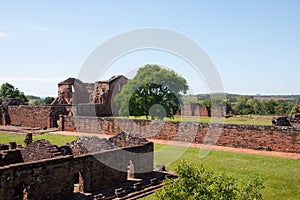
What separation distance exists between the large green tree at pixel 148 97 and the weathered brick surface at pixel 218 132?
11.3 ft

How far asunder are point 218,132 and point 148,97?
7574 millimetres

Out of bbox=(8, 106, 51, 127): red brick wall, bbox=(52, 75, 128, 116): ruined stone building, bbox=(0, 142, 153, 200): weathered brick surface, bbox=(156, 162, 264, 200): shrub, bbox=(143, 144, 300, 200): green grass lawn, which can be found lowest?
bbox=(143, 144, 300, 200): green grass lawn

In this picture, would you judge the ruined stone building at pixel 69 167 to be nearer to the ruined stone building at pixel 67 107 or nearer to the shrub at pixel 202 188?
the shrub at pixel 202 188

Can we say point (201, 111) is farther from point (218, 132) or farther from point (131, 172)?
point (131, 172)

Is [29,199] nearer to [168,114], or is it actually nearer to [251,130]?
[251,130]

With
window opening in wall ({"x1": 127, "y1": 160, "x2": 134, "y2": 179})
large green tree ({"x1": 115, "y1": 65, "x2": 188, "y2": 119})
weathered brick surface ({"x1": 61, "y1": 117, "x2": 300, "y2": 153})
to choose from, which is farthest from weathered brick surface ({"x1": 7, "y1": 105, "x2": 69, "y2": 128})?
window opening in wall ({"x1": 127, "y1": 160, "x2": 134, "y2": 179})

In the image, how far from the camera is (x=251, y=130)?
1644cm

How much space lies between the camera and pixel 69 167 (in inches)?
334

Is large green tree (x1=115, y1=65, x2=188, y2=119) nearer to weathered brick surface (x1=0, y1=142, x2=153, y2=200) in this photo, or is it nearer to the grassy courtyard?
the grassy courtyard

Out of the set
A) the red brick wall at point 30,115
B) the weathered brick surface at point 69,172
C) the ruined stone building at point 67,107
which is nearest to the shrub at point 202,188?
the weathered brick surface at point 69,172

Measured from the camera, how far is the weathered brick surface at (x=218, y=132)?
15591 millimetres

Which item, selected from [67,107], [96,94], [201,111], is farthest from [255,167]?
[201,111]

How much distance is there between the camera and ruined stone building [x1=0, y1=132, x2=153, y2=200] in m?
7.57

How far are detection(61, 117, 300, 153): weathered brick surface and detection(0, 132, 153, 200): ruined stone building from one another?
288 inches
